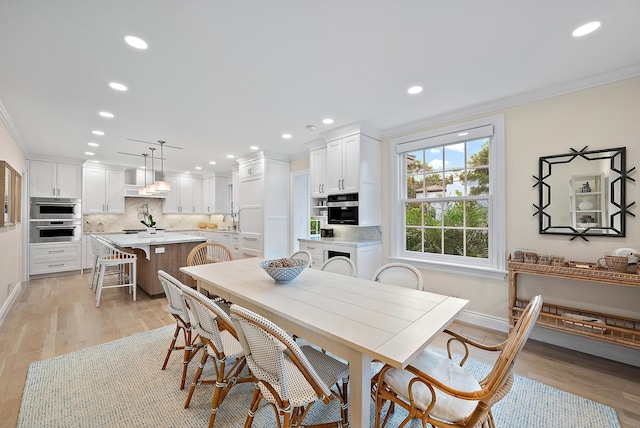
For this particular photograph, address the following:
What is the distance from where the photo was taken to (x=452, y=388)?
52.0 inches

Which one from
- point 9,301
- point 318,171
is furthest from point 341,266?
point 9,301

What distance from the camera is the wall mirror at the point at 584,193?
7.80 ft

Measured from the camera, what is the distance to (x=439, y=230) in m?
3.58

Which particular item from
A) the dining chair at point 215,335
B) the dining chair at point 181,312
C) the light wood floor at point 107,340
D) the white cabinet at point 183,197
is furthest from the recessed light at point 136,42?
the white cabinet at point 183,197

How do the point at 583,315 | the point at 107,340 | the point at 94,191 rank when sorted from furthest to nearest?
the point at 94,191 < the point at 107,340 < the point at 583,315

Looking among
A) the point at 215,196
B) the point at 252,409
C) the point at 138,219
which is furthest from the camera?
the point at 215,196

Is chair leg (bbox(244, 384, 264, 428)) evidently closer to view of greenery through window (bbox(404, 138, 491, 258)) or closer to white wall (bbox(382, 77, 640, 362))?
white wall (bbox(382, 77, 640, 362))

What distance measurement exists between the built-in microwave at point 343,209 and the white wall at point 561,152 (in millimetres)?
1553

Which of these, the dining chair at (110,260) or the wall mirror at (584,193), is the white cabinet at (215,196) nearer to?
the dining chair at (110,260)

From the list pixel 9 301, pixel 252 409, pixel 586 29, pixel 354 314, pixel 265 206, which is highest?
pixel 586 29

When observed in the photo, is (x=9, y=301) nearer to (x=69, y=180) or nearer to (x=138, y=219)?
(x=69, y=180)

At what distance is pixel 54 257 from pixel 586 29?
8487 mm

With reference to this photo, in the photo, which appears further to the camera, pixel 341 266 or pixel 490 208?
pixel 490 208

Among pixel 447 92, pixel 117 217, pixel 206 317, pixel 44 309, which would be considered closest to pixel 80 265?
pixel 117 217
